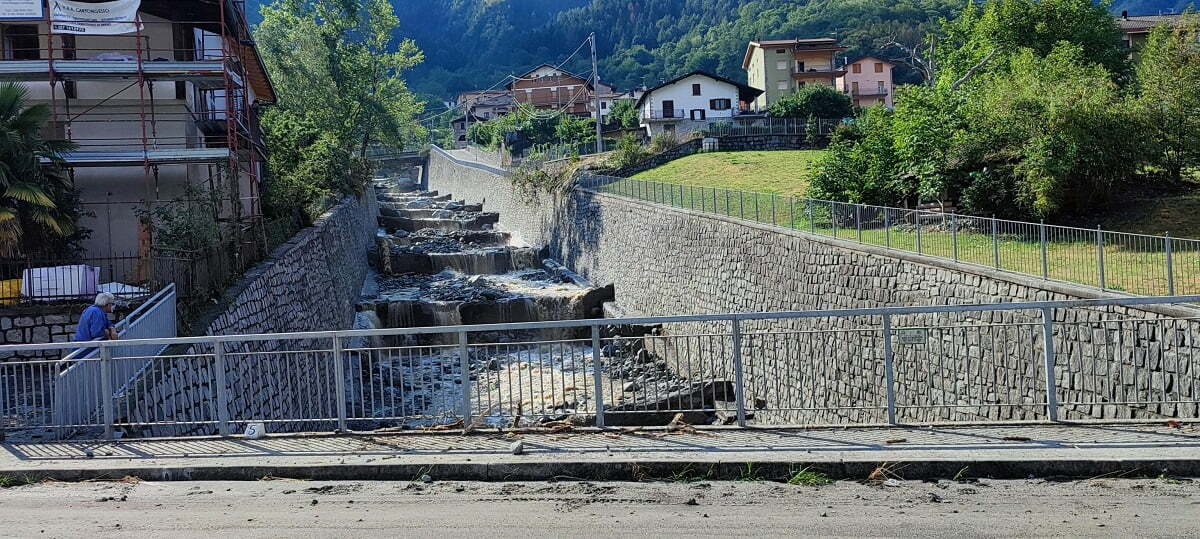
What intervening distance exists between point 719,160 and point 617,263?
53.6 feet

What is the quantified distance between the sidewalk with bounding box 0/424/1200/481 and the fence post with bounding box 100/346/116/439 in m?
0.40

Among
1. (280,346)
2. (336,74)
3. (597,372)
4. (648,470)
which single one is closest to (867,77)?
(336,74)

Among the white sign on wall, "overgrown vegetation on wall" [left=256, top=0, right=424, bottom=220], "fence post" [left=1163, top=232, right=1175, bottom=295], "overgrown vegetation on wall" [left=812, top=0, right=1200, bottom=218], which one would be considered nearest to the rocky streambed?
"overgrown vegetation on wall" [left=256, top=0, right=424, bottom=220]

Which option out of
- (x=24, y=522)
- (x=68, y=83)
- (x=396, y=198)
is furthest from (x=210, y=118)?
(x=396, y=198)

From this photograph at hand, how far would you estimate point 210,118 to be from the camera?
1214 inches

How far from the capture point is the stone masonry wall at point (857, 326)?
38.9 ft

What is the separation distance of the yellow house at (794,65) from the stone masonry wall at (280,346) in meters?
60.7

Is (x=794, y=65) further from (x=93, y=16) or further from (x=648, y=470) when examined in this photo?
(x=648, y=470)

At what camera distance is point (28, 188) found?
61.9 feet

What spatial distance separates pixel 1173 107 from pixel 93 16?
24373mm

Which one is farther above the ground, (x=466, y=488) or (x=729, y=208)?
(x=729, y=208)

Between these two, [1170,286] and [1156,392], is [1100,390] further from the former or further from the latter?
[1170,286]

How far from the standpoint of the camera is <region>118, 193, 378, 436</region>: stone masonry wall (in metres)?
11.4

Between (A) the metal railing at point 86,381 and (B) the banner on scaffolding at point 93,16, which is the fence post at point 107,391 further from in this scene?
(B) the banner on scaffolding at point 93,16
